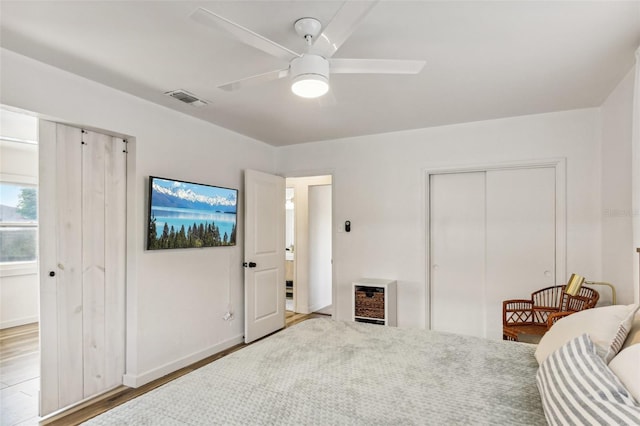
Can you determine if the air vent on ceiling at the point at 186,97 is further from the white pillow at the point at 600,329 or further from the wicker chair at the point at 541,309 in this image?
the wicker chair at the point at 541,309

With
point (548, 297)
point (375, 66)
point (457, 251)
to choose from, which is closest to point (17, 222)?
point (375, 66)

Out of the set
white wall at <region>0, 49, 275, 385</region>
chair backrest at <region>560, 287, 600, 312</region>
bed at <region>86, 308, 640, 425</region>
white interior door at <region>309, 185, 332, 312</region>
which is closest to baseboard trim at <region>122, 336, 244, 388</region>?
white wall at <region>0, 49, 275, 385</region>

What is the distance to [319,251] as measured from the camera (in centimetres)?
597

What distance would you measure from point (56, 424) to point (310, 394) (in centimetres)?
216

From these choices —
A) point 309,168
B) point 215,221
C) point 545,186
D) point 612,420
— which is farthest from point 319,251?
point 612,420

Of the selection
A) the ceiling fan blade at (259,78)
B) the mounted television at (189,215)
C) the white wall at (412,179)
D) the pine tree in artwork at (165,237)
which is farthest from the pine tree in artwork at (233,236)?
the ceiling fan blade at (259,78)

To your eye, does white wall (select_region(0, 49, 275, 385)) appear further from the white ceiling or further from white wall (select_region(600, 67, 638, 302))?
white wall (select_region(600, 67, 638, 302))

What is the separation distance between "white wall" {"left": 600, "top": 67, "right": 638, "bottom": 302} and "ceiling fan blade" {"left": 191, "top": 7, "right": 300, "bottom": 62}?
2476mm

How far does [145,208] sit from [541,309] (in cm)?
353

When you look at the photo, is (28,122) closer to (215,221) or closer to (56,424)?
(215,221)

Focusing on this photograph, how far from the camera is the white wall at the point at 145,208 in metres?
2.51

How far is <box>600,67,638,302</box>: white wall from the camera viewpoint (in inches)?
103

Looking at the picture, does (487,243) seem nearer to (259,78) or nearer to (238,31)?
(259,78)

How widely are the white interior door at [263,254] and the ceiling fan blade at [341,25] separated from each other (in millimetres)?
2618
